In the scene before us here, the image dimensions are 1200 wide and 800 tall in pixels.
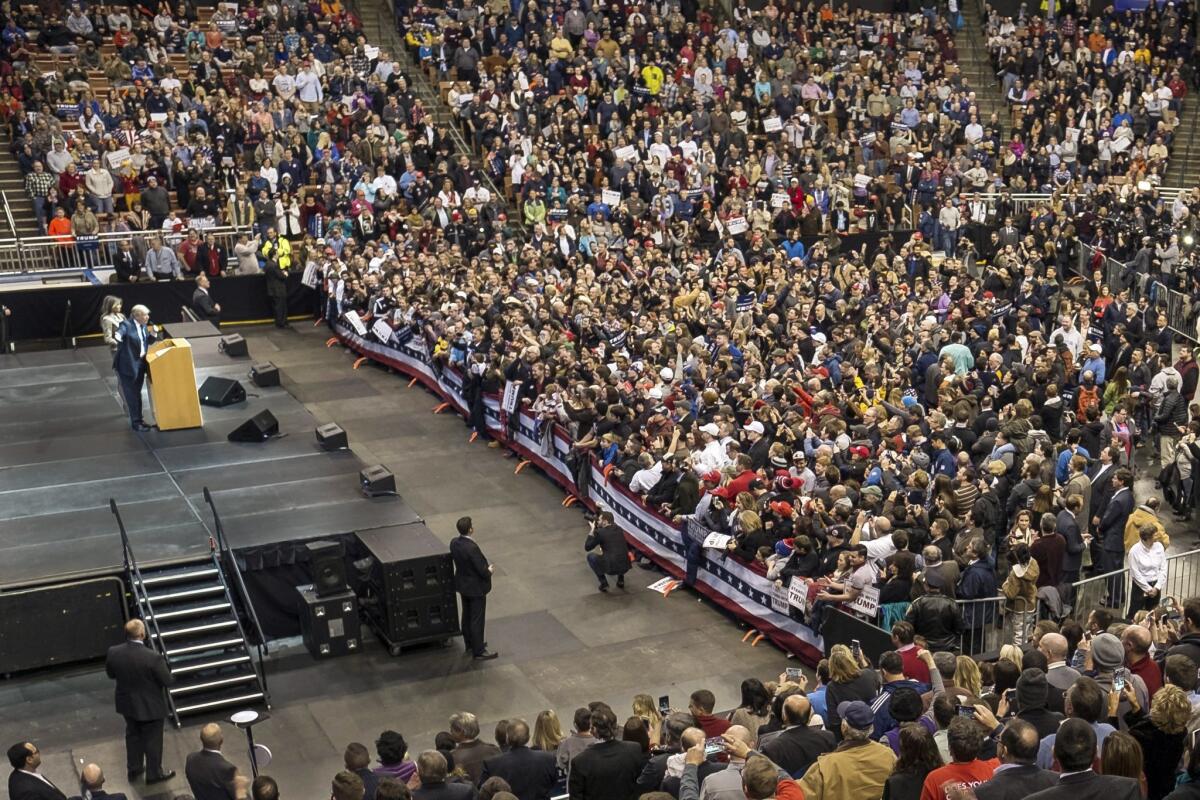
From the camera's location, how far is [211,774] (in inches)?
441

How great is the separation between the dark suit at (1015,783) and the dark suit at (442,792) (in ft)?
11.1

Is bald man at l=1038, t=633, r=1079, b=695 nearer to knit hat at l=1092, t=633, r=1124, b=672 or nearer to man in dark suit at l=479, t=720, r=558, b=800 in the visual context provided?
knit hat at l=1092, t=633, r=1124, b=672

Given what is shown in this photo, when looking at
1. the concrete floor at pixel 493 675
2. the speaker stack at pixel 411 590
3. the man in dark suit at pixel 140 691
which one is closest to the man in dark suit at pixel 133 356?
the concrete floor at pixel 493 675

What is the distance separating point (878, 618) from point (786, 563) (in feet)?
4.85

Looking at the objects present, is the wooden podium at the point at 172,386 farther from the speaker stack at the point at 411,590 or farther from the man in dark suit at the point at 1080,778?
the man in dark suit at the point at 1080,778

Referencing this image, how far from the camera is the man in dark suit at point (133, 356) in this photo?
20.1 metres

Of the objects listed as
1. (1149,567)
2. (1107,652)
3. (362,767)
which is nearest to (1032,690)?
(1107,652)

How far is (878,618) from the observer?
14.6 metres

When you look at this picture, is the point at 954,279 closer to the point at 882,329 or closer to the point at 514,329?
the point at 882,329

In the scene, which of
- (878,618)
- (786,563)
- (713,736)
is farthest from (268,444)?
(713,736)

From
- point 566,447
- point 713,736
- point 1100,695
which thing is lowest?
point 566,447

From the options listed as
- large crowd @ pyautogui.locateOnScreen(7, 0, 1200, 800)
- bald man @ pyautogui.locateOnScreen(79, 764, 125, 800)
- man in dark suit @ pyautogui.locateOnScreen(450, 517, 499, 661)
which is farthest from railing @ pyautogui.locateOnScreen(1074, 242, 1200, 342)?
bald man @ pyautogui.locateOnScreen(79, 764, 125, 800)

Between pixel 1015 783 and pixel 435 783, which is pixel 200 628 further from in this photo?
pixel 1015 783

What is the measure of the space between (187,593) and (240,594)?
2.14 ft
